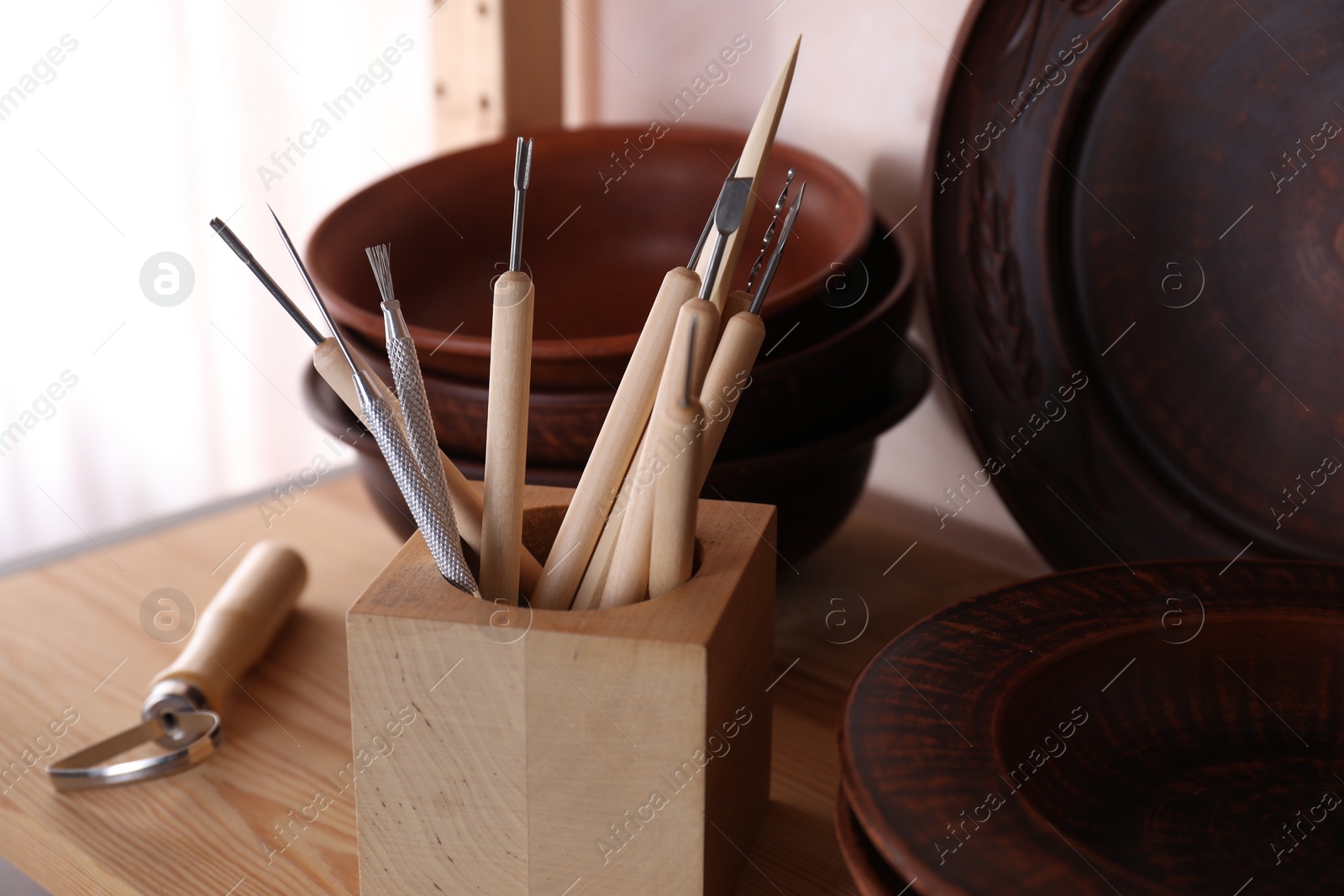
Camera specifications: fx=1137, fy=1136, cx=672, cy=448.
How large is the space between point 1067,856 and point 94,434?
1.01m

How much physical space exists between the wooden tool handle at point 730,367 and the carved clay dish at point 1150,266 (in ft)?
0.80

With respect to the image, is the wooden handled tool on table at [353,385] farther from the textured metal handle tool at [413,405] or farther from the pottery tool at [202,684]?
the pottery tool at [202,684]

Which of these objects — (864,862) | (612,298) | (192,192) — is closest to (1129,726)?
(864,862)

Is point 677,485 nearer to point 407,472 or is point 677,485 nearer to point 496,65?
point 407,472

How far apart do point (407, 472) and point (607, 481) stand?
0.07 meters

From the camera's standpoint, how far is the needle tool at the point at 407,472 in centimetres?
35

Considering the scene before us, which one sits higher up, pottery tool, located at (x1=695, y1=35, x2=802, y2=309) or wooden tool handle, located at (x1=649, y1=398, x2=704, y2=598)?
pottery tool, located at (x1=695, y1=35, x2=802, y2=309)

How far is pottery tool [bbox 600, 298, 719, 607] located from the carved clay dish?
252 mm

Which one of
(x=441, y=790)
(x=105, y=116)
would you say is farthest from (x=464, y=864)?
(x=105, y=116)

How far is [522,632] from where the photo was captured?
1.10 ft

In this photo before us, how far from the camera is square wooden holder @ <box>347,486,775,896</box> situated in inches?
13.2

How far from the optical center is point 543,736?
0.35 metres

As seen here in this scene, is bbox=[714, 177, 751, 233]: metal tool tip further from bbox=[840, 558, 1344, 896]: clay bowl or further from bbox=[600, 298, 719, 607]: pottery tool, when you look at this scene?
bbox=[840, 558, 1344, 896]: clay bowl

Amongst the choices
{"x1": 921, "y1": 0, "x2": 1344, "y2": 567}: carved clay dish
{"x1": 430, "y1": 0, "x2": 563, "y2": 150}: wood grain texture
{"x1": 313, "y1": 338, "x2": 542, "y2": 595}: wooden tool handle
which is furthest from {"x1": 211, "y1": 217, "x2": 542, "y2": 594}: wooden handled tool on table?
{"x1": 430, "y1": 0, "x2": 563, "y2": 150}: wood grain texture
